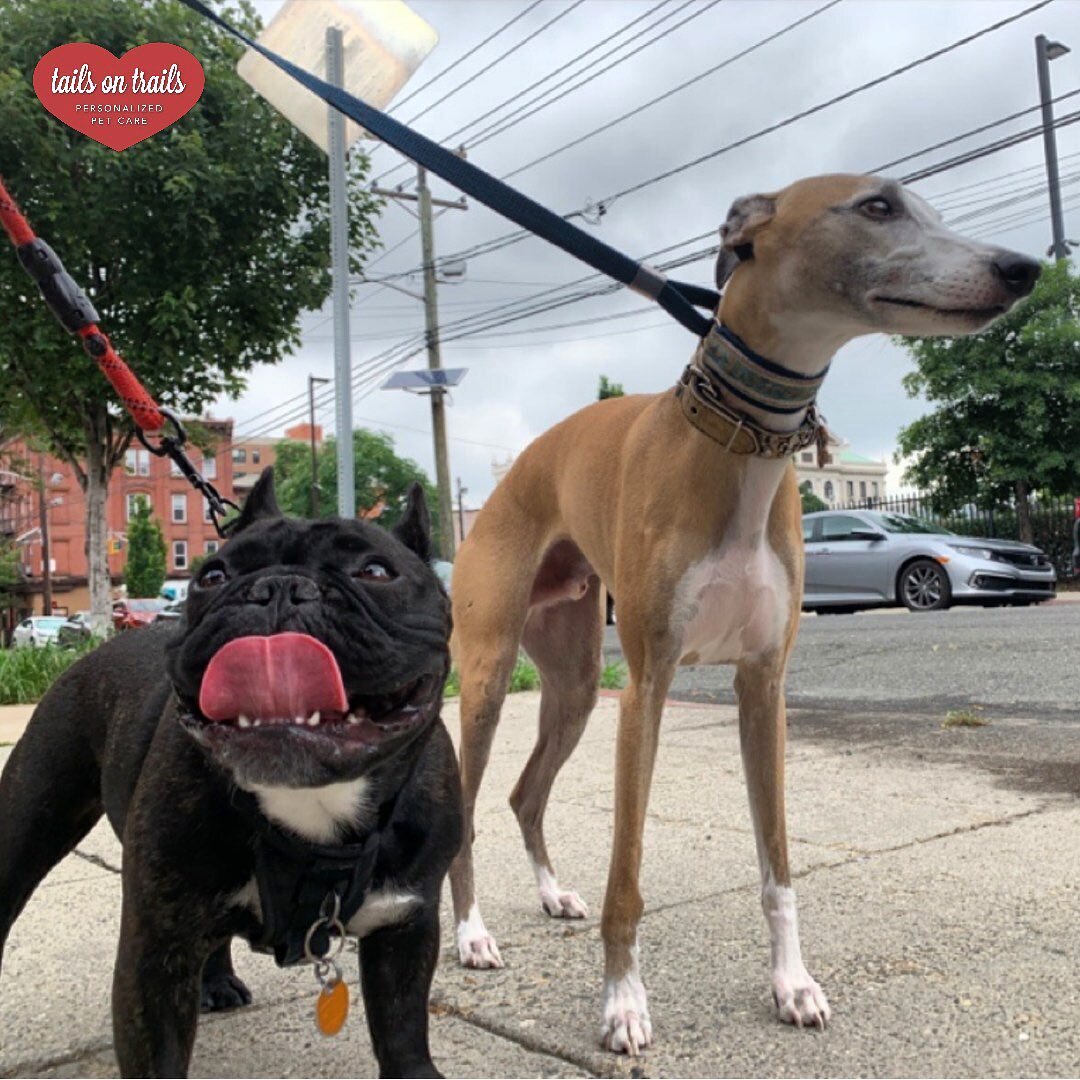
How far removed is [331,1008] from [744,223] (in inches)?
73.4

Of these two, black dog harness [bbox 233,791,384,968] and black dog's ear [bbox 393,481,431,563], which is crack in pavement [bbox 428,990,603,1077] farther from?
black dog's ear [bbox 393,481,431,563]

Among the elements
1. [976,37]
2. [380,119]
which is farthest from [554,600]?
[976,37]

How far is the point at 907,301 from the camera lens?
2240 millimetres

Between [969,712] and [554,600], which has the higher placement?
[554,600]

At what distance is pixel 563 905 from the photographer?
3279 millimetres

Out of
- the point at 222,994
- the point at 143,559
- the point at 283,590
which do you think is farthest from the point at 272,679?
the point at 143,559

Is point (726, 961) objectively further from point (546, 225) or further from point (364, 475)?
point (364, 475)

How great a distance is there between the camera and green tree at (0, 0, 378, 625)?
415 inches

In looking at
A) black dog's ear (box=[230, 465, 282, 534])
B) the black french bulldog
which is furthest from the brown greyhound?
black dog's ear (box=[230, 465, 282, 534])

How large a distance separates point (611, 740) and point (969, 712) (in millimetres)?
2411

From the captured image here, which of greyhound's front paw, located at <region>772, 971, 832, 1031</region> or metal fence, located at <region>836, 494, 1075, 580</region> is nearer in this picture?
greyhound's front paw, located at <region>772, 971, 832, 1031</region>

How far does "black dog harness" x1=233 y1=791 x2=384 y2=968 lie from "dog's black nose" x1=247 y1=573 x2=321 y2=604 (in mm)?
374

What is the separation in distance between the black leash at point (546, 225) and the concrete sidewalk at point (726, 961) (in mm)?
1610

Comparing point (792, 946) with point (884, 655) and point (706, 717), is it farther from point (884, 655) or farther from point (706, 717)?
point (884, 655)
